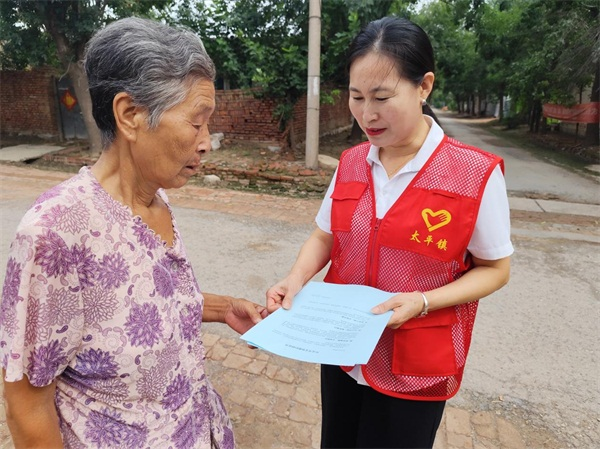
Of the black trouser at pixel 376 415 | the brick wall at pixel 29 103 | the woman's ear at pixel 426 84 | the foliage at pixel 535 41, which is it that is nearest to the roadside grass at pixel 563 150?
the foliage at pixel 535 41

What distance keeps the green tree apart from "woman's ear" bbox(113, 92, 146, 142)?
9235 mm

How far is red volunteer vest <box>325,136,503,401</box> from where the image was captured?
1.25 metres

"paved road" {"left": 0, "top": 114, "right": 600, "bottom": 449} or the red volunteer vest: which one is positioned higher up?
the red volunteer vest

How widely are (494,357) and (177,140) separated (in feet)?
9.26

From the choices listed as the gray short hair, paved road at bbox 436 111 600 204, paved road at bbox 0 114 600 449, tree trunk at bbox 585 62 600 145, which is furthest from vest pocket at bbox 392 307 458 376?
tree trunk at bbox 585 62 600 145

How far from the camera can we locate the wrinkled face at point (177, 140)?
106 cm

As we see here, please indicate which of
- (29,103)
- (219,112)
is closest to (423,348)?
(219,112)

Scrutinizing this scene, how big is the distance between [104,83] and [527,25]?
17703 mm

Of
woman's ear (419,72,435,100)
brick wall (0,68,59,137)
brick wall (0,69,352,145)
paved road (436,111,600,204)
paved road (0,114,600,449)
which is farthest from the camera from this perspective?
brick wall (0,68,59,137)

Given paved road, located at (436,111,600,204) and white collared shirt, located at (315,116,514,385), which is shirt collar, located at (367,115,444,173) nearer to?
white collared shirt, located at (315,116,514,385)

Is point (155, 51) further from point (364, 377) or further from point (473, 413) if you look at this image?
point (473, 413)

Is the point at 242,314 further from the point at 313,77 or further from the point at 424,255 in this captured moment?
the point at 313,77

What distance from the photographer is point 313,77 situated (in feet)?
26.2

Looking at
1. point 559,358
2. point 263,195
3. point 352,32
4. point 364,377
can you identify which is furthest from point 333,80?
point 364,377
